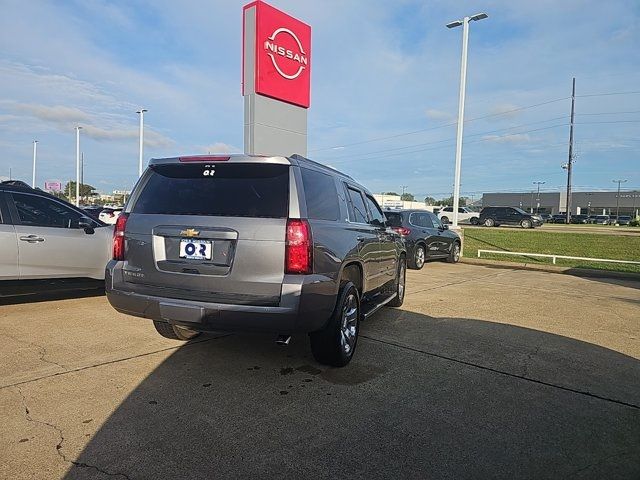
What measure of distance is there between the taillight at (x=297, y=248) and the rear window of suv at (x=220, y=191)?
0.14 m

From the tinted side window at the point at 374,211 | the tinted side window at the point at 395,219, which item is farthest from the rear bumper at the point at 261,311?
the tinted side window at the point at 395,219

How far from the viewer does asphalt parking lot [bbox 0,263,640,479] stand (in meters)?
2.83

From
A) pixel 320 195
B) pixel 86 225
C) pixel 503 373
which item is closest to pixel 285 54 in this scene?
pixel 86 225

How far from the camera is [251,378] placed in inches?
163

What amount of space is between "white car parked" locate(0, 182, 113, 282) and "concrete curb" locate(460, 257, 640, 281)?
1074 centimetres

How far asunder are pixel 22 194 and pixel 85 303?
1765mm

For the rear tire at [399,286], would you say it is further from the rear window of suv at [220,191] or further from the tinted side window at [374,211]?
the rear window of suv at [220,191]

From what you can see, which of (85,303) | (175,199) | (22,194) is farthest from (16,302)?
(175,199)

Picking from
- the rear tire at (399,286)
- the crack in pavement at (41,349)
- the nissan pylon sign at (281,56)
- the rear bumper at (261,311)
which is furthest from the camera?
the nissan pylon sign at (281,56)

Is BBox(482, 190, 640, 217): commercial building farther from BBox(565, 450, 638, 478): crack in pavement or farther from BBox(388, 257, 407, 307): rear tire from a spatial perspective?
BBox(565, 450, 638, 478): crack in pavement

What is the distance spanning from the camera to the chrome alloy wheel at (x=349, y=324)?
443 centimetres

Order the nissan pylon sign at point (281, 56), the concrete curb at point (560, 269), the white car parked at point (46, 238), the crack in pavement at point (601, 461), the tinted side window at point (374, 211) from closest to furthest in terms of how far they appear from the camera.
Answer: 1. the crack in pavement at point (601, 461)
2. the white car parked at point (46, 238)
3. the tinted side window at point (374, 211)
4. the concrete curb at point (560, 269)
5. the nissan pylon sign at point (281, 56)

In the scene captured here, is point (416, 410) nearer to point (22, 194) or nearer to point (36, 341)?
point (36, 341)

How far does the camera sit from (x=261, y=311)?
3.69 m
